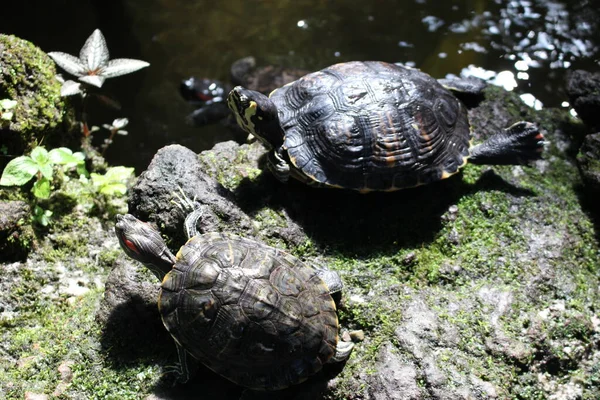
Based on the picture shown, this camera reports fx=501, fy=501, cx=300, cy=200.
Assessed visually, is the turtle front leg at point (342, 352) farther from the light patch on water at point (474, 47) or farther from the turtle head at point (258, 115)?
the light patch on water at point (474, 47)

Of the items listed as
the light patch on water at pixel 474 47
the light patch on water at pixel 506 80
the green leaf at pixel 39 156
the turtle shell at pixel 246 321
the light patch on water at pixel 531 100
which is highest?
the green leaf at pixel 39 156

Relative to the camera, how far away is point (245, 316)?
2820 mm

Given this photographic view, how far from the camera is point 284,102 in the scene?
3.95 m

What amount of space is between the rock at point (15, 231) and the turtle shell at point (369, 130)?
195 cm

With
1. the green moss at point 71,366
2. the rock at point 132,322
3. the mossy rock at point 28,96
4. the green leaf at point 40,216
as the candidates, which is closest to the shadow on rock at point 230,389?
the green moss at point 71,366

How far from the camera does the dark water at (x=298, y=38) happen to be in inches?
227

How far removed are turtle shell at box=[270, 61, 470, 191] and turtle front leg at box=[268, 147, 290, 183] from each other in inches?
2.5

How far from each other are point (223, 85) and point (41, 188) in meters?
3.07

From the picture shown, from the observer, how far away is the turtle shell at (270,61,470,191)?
3.65 metres

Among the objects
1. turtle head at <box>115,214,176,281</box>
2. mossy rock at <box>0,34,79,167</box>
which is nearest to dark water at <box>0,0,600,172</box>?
mossy rock at <box>0,34,79,167</box>

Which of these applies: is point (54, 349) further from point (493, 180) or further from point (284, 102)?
point (493, 180)

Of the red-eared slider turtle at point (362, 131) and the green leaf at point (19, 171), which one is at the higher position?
the green leaf at point (19, 171)

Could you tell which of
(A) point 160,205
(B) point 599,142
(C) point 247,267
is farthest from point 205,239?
(B) point 599,142

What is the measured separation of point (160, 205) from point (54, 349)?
3.68ft
